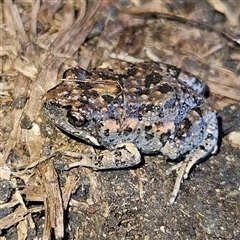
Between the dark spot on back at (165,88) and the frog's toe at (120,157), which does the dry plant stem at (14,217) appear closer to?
the frog's toe at (120,157)

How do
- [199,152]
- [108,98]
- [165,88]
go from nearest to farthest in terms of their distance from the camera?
[108,98]
[165,88]
[199,152]

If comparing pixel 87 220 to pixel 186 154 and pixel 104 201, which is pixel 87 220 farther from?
pixel 186 154

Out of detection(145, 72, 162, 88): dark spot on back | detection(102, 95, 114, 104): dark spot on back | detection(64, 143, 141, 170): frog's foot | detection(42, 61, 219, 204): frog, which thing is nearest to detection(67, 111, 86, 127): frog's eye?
detection(42, 61, 219, 204): frog

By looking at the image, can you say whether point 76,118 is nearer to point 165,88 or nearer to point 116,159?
point 116,159

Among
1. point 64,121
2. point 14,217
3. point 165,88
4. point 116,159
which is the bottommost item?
point 14,217

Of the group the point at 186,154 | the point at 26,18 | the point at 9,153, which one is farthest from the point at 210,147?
the point at 26,18

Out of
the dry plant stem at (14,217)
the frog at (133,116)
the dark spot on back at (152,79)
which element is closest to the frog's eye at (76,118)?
the frog at (133,116)

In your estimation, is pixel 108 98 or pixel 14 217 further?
pixel 108 98

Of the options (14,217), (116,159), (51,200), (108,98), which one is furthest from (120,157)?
(14,217)

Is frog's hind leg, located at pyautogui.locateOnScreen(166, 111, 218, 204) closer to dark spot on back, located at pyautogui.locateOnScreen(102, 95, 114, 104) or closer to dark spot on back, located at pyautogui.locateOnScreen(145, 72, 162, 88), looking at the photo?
dark spot on back, located at pyautogui.locateOnScreen(145, 72, 162, 88)
